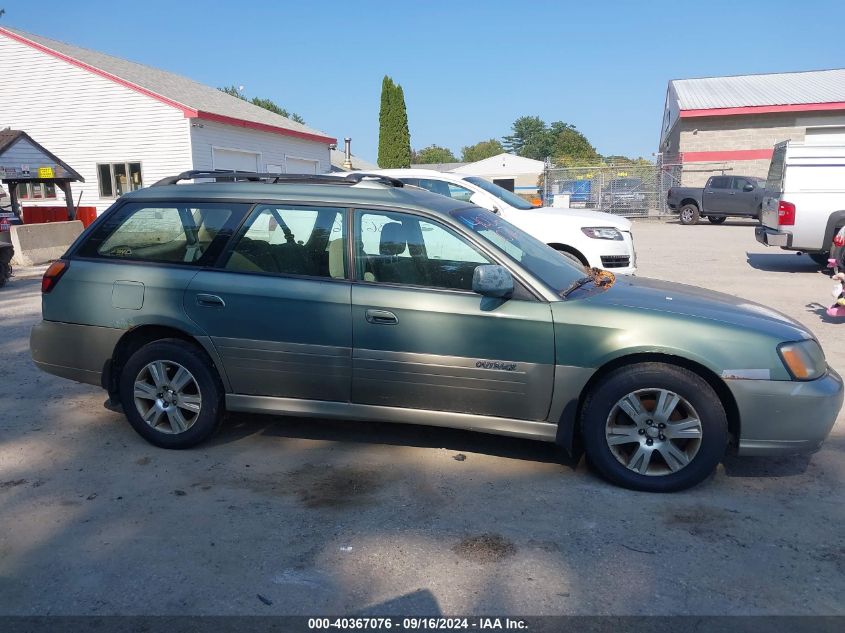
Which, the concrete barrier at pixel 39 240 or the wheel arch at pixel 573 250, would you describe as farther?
the concrete barrier at pixel 39 240

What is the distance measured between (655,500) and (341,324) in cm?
203

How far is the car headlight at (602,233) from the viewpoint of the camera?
8375 millimetres

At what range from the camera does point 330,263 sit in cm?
429

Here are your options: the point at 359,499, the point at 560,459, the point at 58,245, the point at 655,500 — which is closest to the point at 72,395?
the point at 359,499

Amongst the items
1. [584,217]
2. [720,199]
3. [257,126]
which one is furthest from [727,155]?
[584,217]

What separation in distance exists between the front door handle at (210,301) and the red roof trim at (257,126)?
1619cm

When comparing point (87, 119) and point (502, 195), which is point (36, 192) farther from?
point (502, 195)

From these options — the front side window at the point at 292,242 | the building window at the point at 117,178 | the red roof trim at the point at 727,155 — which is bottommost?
the front side window at the point at 292,242

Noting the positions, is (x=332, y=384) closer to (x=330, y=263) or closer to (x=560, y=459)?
(x=330, y=263)

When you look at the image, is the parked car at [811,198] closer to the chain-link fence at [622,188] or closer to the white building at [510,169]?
the chain-link fence at [622,188]

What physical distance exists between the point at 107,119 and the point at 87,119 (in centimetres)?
→ 77

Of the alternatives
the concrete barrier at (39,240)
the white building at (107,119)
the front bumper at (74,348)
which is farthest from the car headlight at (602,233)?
the white building at (107,119)

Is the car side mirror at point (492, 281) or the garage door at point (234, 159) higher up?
the garage door at point (234, 159)

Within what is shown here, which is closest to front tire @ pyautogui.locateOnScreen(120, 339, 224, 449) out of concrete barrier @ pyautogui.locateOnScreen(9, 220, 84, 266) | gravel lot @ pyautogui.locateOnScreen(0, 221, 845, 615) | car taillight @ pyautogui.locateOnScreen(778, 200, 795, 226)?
gravel lot @ pyautogui.locateOnScreen(0, 221, 845, 615)
